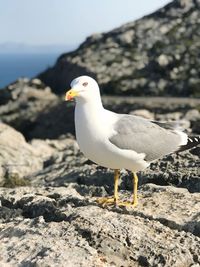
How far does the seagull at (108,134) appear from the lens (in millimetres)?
9172

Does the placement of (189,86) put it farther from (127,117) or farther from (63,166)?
(127,117)

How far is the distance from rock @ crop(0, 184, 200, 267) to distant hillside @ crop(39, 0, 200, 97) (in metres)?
46.4

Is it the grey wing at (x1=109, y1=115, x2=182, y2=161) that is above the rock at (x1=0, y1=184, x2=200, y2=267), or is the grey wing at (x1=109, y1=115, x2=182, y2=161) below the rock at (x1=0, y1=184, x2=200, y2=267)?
above

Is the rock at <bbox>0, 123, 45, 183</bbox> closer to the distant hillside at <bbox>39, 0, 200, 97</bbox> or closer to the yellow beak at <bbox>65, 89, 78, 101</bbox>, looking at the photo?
the yellow beak at <bbox>65, 89, 78, 101</bbox>

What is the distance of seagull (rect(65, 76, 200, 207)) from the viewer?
917 cm

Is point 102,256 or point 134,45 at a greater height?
point 134,45

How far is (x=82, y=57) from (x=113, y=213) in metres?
59.9

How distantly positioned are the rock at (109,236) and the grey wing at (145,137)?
35.0 inches

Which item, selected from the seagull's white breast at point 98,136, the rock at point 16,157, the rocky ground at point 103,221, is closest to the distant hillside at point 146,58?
the rock at point 16,157

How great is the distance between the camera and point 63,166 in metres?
18.1

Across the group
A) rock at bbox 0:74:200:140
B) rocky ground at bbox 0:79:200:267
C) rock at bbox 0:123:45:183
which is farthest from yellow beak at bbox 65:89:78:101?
rock at bbox 0:74:200:140

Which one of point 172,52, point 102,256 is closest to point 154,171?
point 102,256

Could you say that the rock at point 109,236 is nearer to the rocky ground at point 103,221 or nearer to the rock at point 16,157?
the rocky ground at point 103,221

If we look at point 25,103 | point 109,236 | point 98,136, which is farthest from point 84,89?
point 25,103
